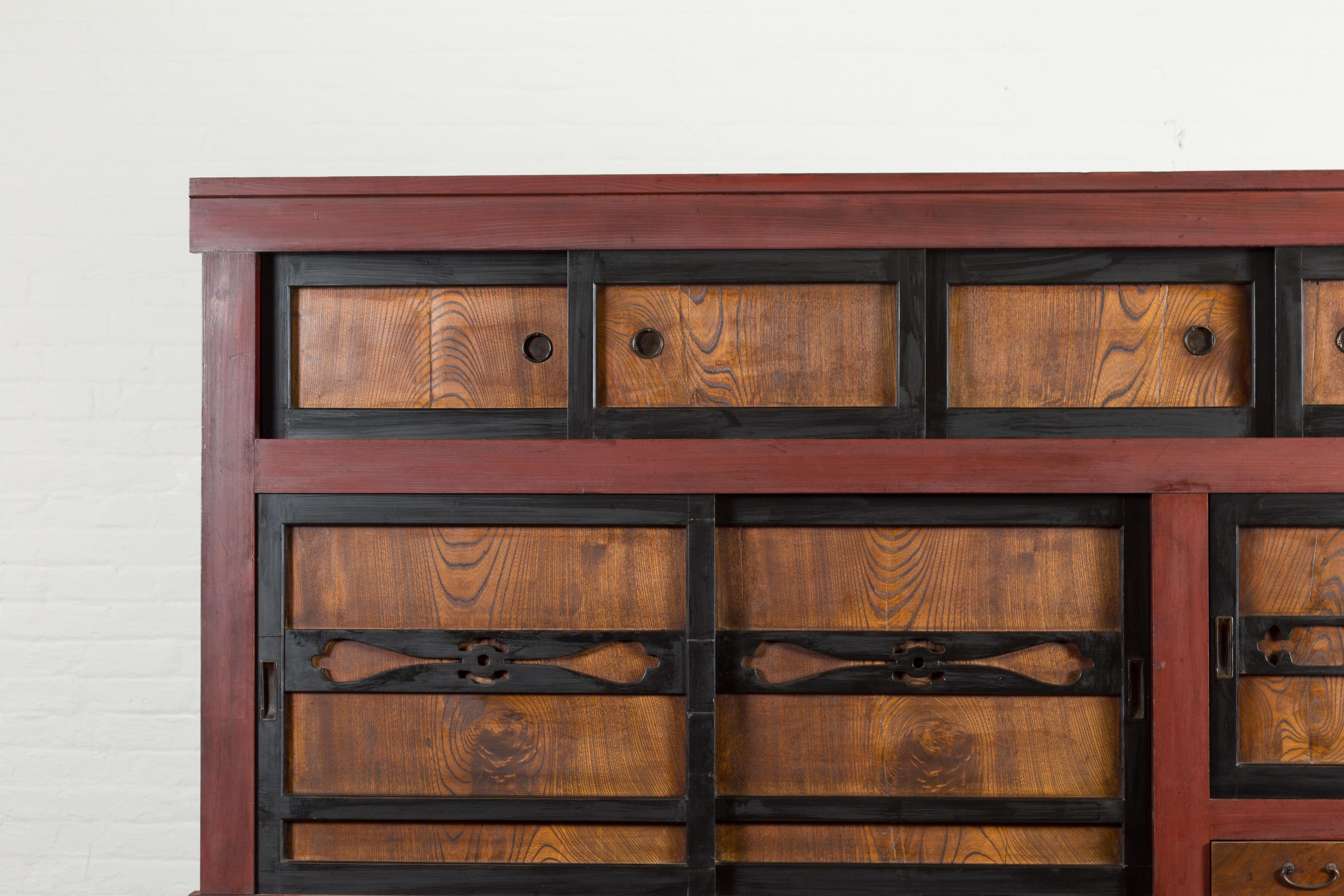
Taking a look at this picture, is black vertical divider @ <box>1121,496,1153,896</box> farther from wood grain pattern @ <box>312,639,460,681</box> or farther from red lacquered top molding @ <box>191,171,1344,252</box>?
wood grain pattern @ <box>312,639,460,681</box>

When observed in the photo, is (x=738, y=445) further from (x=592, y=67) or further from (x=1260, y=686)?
(x=592, y=67)

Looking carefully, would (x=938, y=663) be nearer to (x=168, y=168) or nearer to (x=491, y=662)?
(x=491, y=662)

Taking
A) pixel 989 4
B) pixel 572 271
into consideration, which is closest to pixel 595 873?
pixel 572 271

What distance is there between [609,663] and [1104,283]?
1095 millimetres

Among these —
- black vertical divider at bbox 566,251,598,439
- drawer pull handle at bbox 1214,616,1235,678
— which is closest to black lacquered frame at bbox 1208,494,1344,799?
drawer pull handle at bbox 1214,616,1235,678

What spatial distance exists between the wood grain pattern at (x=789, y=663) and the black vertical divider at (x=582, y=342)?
1.61 ft

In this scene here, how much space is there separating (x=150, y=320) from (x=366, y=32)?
2.89 feet

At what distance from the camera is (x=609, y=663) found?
157cm

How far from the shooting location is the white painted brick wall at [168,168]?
2158 mm

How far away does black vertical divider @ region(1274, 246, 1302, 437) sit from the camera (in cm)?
152

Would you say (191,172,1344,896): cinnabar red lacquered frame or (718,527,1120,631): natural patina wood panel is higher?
(191,172,1344,896): cinnabar red lacquered frame

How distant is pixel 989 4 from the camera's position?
2.14 metres

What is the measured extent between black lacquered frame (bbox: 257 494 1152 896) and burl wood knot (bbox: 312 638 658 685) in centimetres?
1

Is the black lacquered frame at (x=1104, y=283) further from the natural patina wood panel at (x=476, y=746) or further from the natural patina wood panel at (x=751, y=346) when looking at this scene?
the natural patina wood panel at (x=476, y=746)
